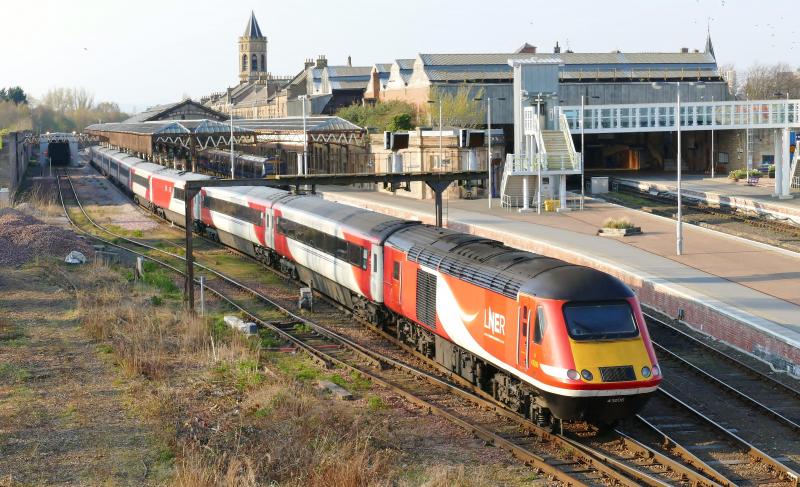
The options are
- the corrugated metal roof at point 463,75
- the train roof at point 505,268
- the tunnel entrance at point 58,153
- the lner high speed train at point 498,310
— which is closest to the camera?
the lner high speed train at point 498,310

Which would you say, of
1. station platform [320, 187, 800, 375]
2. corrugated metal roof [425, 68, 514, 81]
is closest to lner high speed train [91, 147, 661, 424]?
station platform [320, 187, 800, 375]

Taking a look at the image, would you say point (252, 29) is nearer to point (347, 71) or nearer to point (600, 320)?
point (347, 71)

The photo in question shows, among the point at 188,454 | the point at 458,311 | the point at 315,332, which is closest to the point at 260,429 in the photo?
the point at 188,454

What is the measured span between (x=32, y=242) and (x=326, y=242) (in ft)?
52.9

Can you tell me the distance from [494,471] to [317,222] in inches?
601

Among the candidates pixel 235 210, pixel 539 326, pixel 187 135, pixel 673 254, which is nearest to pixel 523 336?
pixel 539 326

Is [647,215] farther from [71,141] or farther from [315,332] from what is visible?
[71,141]

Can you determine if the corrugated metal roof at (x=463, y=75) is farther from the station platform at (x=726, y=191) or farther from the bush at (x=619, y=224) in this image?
the bush at (x=619, y=224)

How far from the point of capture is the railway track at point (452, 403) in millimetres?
14013

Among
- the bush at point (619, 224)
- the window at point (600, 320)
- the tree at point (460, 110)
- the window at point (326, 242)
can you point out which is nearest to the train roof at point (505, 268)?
the window at point (600, 320)

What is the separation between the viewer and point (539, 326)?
15.2 metres

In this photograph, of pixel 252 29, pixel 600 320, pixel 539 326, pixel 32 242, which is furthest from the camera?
pixel 252 29

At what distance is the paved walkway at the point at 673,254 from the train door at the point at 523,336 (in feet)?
26.3

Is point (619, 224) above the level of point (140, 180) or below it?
below
